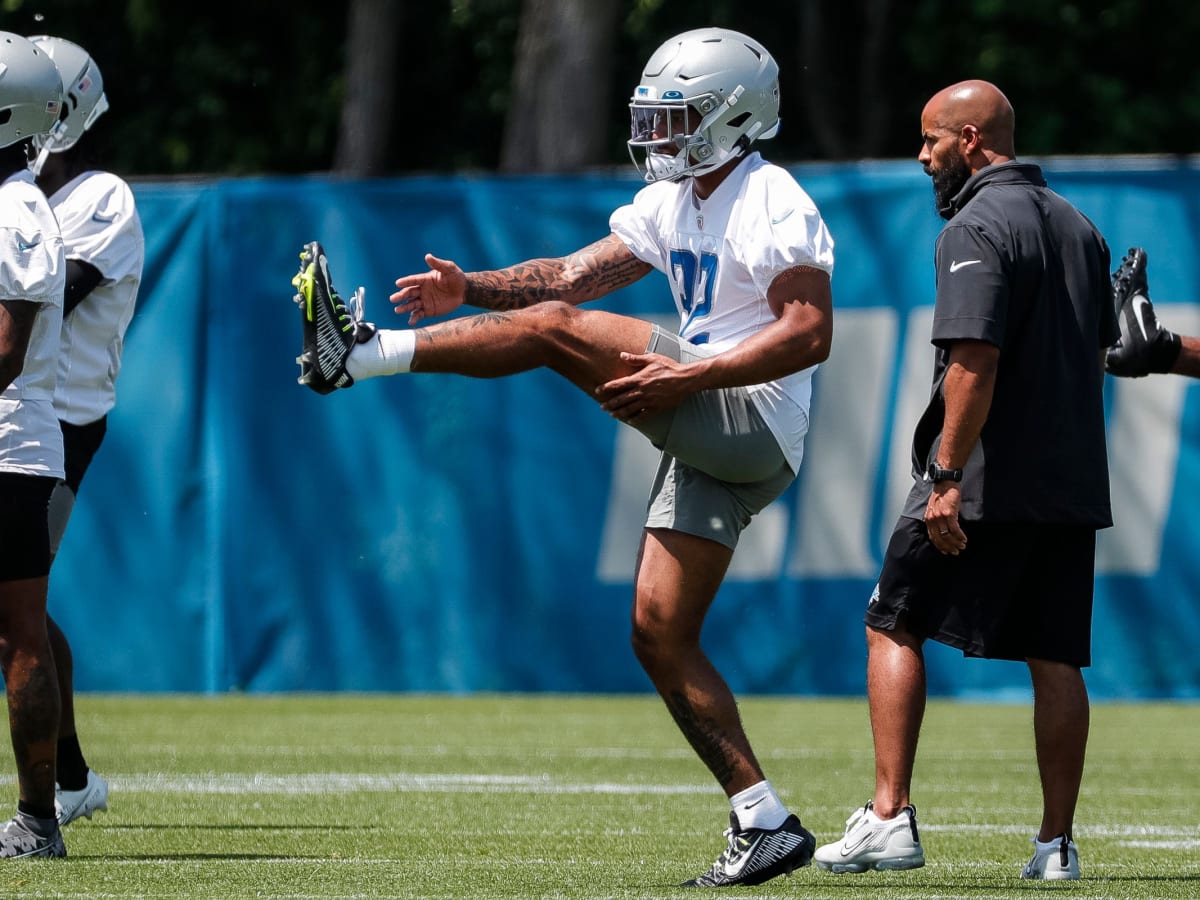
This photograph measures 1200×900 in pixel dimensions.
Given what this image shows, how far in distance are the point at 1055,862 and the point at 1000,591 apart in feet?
2.21

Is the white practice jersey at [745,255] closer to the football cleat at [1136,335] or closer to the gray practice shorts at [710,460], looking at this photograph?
the gray practice shorts at [710,460]

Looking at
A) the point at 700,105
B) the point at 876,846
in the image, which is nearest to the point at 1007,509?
the point at 876,846

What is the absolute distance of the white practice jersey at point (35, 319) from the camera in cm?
522

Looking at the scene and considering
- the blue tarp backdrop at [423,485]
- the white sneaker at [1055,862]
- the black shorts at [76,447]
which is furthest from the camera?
the blue tarp backdrop at [423,485]

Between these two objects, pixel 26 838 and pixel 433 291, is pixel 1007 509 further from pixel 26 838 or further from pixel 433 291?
pixel 26 838

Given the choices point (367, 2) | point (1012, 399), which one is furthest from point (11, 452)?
point (367, 2)

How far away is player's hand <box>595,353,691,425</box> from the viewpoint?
508 cm

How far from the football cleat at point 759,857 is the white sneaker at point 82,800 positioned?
6.66 feet

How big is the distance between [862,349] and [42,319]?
6386 mm

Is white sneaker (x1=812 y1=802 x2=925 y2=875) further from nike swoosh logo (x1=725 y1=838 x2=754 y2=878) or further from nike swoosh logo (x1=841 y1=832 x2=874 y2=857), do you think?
nike swoosh logo (x1=725 y1=838 x2=754 y2=878)

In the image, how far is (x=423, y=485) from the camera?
446 inches

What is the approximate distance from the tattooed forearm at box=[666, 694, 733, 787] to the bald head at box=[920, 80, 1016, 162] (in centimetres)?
162

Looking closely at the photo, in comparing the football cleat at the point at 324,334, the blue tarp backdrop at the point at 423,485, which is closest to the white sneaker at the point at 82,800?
the football cleat at the point at 324,334

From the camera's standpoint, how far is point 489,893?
15.9 ft
